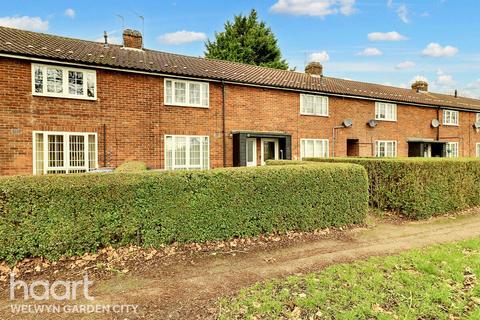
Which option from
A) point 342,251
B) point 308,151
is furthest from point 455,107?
point 342,251

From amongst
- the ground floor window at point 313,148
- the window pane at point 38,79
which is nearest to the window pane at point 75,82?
the window pane at point 38,79

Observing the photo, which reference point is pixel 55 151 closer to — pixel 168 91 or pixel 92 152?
pixel 92 152

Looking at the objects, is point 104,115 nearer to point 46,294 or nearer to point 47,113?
point 47,113

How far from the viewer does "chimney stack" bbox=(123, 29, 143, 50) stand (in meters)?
15.6

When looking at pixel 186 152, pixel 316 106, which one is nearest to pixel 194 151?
pixel 186 152

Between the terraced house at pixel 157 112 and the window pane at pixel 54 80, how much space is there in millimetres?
31

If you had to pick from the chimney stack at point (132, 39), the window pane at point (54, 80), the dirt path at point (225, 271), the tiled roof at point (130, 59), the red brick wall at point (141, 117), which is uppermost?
the chimney stack at point (132, 39)

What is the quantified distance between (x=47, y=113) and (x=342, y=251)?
10.6m

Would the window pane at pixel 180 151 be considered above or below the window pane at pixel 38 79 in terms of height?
below

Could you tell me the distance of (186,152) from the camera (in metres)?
13.4

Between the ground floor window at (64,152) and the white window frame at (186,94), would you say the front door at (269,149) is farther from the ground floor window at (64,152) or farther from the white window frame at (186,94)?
the ground floor window at (64,152)

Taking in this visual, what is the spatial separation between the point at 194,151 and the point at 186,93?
8.67 ft

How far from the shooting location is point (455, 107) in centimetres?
2370

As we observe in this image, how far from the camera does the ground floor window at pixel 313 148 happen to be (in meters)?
16.9
